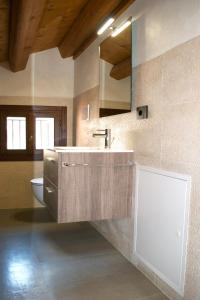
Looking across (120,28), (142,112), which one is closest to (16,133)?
(120,28)

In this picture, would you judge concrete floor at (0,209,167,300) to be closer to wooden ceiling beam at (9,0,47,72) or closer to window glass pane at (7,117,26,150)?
window glass pane at (7,117,26,150)

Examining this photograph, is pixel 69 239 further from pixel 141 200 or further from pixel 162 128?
pixel 162 128

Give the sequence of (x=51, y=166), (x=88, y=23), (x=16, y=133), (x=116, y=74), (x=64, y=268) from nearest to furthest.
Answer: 1. (x=64, y=268)
2. (x=51, y=166)
3. (x=116, y=74)
4. (x=88, y=23)
5. (x=16, y=133)

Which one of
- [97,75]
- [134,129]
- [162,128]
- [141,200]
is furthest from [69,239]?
[97,75]

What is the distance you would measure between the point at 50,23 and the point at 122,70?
102 cm

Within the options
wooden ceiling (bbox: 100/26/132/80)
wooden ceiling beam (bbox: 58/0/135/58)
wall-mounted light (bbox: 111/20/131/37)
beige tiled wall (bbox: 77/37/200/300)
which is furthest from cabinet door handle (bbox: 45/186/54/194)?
wooden ceiling beam (bbox: 58/0/135/58)

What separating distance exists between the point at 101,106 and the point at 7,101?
160 cm

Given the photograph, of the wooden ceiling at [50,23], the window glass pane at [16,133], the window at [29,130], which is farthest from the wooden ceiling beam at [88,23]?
the window glass pane at [16,133]

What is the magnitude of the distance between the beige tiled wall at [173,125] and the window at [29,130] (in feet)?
6.13

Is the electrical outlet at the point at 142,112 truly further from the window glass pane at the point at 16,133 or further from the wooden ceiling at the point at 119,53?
the window glass pane at the point at 16,133

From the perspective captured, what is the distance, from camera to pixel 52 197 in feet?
7.89

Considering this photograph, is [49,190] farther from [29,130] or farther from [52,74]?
[52,74]

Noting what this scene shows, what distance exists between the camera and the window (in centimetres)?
404

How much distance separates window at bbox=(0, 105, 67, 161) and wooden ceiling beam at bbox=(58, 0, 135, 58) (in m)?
0.88
